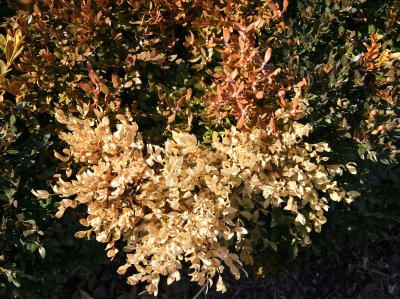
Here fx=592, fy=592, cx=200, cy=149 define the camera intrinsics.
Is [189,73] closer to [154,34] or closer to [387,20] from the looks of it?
[154,34]

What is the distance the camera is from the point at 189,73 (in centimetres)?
327

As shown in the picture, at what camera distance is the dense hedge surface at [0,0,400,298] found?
2912mm

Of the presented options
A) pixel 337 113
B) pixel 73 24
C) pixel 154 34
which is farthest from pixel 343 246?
pixel 73 24

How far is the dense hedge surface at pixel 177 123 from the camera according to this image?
2.91 metres

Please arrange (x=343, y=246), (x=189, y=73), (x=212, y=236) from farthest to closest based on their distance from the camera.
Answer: (x=343, y=246), (x=189, y=73), (x=212, y=236)

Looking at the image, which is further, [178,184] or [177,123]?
[177,123]

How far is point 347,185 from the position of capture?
11.1 feet

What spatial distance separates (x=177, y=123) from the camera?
3244mm

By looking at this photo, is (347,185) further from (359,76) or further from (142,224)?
(142,224)

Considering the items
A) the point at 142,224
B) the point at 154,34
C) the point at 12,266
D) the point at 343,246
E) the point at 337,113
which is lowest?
the point at 343,246

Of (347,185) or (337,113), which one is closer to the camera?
(337,113)

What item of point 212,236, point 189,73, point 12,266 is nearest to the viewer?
point 212,236

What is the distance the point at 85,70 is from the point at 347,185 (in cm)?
160

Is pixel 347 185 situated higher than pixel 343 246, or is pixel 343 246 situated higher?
pixel 347 185
